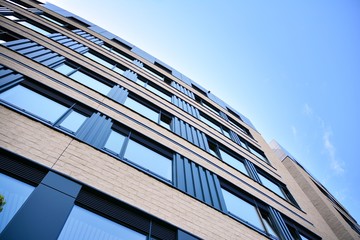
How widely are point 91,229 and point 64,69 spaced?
7564 mm

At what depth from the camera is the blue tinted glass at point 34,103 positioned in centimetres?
657

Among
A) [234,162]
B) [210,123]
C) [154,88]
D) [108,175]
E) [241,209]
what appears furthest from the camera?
[210,123]

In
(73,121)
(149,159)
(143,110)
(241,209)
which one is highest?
(143,110)

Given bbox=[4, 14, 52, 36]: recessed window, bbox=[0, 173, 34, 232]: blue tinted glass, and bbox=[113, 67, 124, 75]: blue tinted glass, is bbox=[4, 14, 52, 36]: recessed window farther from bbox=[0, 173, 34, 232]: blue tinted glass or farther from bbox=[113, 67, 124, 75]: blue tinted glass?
bbox=[0, 173, 34, 232]: blue tinted glass

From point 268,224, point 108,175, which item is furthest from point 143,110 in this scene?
point 268,224

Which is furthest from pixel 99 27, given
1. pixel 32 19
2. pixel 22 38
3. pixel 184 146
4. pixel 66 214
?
pixel 66 214

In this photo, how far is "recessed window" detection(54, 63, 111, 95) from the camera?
9633mm

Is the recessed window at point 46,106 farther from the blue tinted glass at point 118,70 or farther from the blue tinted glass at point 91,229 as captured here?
the blue tinted glass at point 118,70

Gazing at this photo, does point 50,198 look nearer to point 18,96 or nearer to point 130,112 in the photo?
point 18,96

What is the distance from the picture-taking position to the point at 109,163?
6082 millimetres

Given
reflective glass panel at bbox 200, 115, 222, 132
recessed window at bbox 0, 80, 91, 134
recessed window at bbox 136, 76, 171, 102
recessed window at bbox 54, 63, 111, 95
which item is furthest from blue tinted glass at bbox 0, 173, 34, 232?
reflective glass panel at bbox 200, 115, 222, 132

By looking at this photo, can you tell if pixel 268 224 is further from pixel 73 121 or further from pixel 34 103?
pixel 34 103

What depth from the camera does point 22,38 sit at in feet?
33.0

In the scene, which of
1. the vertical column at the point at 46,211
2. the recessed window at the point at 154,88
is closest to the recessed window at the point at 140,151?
the vertical column at the point at 46,211
